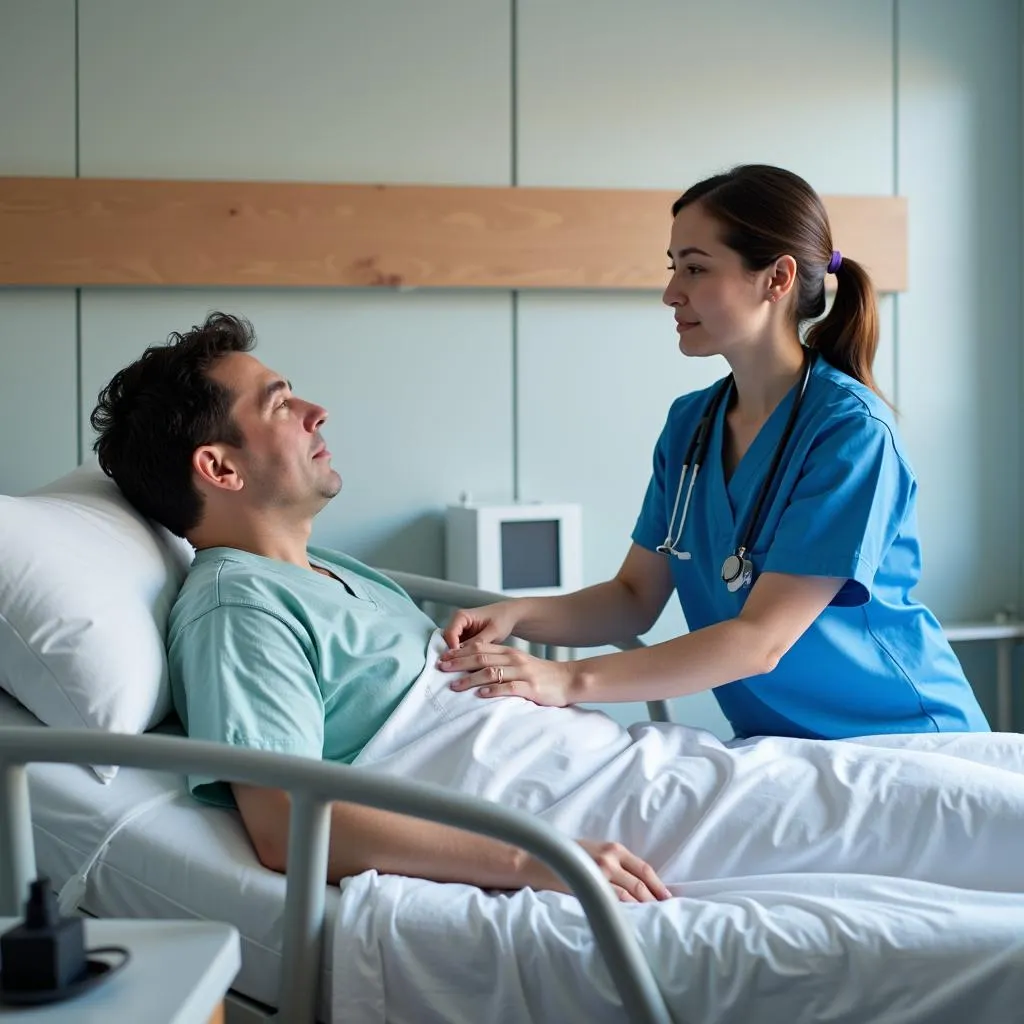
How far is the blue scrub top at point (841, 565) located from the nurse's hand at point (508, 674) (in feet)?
1.08

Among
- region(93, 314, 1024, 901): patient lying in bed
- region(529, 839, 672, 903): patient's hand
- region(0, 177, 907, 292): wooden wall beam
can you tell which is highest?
region(0, 177, 907, 292): wooden wall beam

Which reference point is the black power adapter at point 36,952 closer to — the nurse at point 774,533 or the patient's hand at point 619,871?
the patient's hand at point 619,871

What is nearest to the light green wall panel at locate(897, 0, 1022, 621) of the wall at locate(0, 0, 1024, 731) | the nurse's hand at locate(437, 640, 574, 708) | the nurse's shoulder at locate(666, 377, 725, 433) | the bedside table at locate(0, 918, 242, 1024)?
the wall at locate(0, 0, 1024, 731)

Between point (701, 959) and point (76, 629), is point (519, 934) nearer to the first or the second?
point (701, 959)

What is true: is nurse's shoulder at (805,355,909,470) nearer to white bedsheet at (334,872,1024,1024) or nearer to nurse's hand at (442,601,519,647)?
nurse's hand at (442,601,519,647)

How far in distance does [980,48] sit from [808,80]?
1.73 ft

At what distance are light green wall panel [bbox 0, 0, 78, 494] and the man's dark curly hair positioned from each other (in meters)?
1.12

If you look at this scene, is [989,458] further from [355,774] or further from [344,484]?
[355,774]

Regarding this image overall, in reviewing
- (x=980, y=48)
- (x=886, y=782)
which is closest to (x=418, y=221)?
(x=980, y=48)

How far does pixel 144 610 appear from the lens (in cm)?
173

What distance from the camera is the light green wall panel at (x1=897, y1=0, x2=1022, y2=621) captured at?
3.49 m

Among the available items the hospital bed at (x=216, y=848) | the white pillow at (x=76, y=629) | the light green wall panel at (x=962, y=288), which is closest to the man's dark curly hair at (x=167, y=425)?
the white pillow at (x=76, y=629)

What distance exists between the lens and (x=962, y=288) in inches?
139

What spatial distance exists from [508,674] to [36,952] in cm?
102
